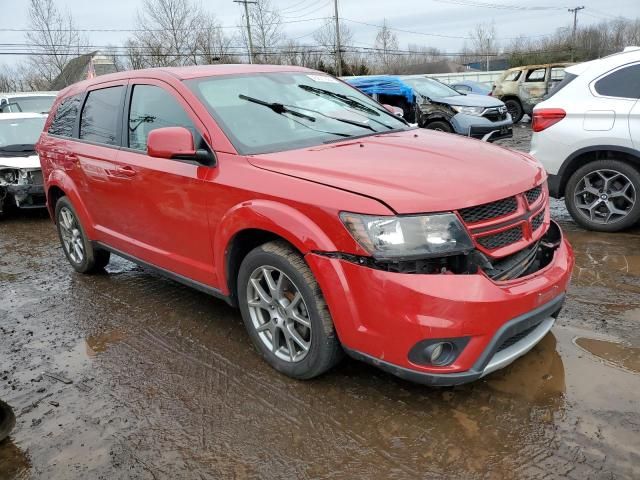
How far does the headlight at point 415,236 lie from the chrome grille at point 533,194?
24.2 inches

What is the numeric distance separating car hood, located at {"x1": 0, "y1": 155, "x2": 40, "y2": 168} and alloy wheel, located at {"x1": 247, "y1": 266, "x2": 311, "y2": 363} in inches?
246

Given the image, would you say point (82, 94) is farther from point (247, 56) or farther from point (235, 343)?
point (247, 56)

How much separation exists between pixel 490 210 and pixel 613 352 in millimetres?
1335

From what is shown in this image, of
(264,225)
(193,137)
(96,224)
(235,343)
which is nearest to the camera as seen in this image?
(264,225)

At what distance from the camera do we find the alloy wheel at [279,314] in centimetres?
292

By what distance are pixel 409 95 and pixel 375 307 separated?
11272 mm

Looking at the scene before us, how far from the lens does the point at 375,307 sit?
8.11ft

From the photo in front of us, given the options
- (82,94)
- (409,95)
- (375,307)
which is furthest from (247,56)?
(375,307)

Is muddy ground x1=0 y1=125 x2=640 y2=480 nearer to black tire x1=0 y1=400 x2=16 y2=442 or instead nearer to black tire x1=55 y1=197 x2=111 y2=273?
black tire x1=0 y1=400 x2=16 y2=442

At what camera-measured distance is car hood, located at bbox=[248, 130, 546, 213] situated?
2490 mm

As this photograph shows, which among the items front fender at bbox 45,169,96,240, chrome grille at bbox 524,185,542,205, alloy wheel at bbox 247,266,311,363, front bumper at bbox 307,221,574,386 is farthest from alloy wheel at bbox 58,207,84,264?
chrome grille at bbox 524,185,542,205

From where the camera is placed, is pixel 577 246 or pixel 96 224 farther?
pixel 577 246

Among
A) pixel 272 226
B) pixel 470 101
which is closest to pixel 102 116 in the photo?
pixel 272 226

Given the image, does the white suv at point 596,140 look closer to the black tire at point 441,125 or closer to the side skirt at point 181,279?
the side skirt at point 181,279
